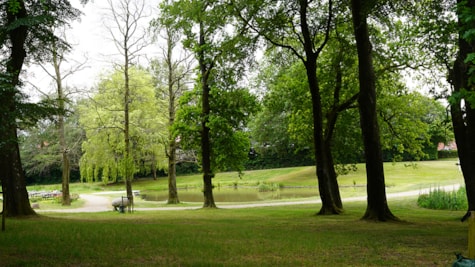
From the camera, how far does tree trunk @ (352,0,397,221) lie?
13836 mm

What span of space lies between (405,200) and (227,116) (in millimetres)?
10704

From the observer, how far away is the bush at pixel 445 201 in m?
19.4

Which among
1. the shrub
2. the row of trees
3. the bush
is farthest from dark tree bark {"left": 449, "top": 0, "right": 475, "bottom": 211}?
the shrub

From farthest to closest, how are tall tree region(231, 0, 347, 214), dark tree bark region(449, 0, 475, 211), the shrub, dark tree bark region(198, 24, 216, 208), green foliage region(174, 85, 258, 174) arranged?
the shrub → green foliage region(174, 85, 258, 174) → dark tree bark region(198, 24, 216, 208) → tall tree region(231, 0, 347, 214) → dark tree bark region(449, 0, 475, 211)

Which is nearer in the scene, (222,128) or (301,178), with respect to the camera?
(222,128)

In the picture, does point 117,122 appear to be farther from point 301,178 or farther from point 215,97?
point 301,178

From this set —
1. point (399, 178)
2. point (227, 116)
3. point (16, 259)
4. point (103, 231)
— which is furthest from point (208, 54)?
point (399, 178)

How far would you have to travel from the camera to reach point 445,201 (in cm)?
1997

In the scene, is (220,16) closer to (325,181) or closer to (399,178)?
(325,181)

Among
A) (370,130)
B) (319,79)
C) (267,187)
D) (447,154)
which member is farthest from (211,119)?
(447,154)

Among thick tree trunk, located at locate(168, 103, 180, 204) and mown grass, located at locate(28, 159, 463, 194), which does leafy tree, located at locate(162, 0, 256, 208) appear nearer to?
thick tree trunk, located at locate(168, 103, 180, 204)

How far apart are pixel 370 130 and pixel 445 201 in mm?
8523

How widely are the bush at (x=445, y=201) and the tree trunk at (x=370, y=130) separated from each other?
7.44 metres

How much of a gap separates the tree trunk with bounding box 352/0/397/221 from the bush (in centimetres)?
744
